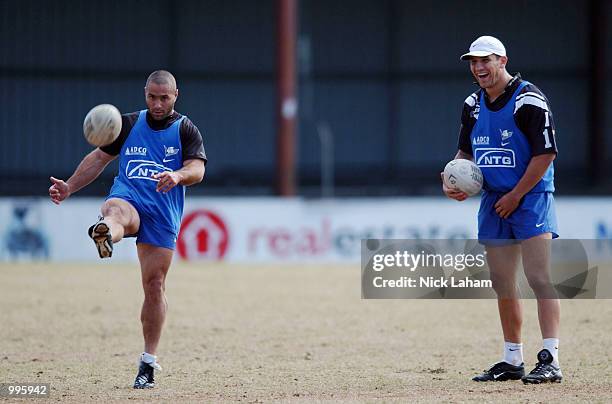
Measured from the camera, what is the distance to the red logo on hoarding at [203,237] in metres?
20.2

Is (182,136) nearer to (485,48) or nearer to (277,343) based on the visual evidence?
(485,48)

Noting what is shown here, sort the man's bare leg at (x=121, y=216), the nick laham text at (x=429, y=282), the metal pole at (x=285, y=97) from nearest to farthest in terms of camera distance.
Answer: the man's bare leg at (x=121, y=216) → the nick laham text at (x=429, y=282) → the metal pole at (x=285, y=97)

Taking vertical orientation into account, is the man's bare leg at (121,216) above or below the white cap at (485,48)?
below

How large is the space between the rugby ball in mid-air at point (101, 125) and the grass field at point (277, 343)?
180cm

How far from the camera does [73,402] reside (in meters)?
7.12


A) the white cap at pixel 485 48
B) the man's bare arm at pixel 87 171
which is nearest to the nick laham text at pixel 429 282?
the white cap at pixel 485 48

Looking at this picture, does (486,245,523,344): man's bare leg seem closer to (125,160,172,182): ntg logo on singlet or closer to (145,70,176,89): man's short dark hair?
(125,160,172,182): ntg logo on singlet

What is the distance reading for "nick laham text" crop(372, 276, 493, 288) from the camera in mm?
12944

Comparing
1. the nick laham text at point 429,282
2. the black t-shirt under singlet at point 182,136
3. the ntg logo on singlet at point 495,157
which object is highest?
the black t-shirt under singlet at point 182,136

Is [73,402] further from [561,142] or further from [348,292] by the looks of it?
[561,142]

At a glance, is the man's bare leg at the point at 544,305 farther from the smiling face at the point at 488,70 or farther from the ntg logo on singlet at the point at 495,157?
the smiling face at the point at 488,70

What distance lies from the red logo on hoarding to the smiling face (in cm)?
1279

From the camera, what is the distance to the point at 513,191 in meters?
7.74

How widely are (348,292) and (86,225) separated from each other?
689 cm
